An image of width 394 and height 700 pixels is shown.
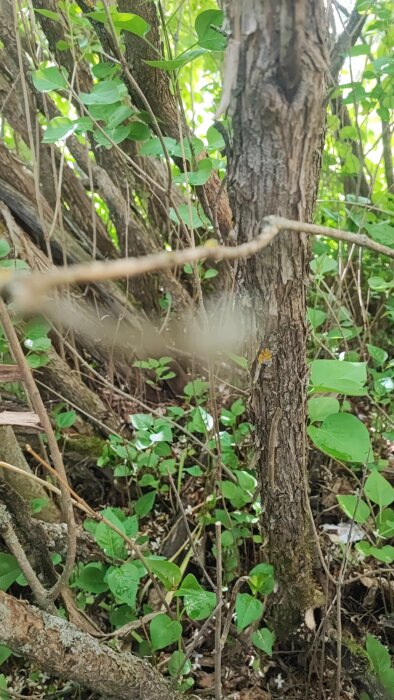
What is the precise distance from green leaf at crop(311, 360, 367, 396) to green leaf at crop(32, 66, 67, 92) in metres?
0.60

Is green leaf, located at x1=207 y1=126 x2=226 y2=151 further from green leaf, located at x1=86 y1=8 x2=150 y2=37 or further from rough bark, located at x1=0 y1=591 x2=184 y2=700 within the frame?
rough bark, located at x1=0 y1=591 x2=184 y2=700

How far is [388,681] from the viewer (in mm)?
917

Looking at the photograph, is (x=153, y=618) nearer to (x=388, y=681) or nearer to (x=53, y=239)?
(x=388, y=681)

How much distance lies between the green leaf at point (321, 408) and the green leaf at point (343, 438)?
0.14 ft

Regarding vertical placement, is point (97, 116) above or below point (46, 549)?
above

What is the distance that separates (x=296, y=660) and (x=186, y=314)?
968mm

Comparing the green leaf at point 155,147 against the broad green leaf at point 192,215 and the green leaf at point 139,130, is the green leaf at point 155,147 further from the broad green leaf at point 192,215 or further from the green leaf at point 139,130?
the broad green leaf at point 192,215

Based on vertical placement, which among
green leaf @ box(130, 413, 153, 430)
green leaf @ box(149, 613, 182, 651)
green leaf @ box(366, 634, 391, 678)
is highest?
green leaf @ box(130, 413, 153, 430)

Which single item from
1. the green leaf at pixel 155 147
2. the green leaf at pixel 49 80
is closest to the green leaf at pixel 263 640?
A: the green leaf at pixel 155 147

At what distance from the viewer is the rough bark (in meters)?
0.78

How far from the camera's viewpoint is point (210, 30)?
0.66 metres

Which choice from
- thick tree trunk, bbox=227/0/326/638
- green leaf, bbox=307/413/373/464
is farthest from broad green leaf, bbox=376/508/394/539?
green leaf, bbox=307/413/373/464

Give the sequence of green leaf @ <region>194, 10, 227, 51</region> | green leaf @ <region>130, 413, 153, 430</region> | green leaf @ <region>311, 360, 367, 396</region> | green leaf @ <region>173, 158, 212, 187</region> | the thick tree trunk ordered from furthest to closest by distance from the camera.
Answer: green leaf @ <region>130, 413, 153, 430</region>, green leaf @ <region>173, 158, 212, 187</region>, green leaf @ <region>311, 360, 367, 396</region>, green leaf @ <region>194, 10, 227, 51</region>, the thick tree trunk

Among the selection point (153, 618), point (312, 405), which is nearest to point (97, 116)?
point (312, 405)
